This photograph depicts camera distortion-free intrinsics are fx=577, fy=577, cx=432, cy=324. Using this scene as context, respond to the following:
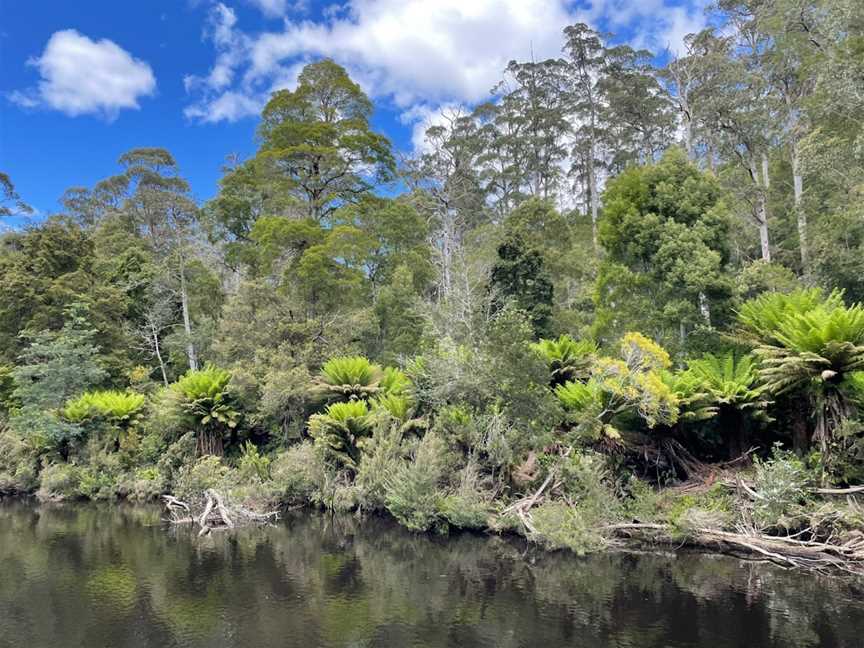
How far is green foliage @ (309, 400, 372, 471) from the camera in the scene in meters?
14.2

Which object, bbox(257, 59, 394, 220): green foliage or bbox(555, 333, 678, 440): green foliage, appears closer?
bbox(555, 333, 678, 440): green foliage

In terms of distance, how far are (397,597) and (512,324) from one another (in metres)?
5.27

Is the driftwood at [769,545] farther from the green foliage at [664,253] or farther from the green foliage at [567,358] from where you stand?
the green foliage at [664,253]

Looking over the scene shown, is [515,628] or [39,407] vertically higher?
[39,407]

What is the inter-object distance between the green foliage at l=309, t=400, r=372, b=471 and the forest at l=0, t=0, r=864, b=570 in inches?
2.3

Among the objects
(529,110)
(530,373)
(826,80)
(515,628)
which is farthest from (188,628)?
(529,110)

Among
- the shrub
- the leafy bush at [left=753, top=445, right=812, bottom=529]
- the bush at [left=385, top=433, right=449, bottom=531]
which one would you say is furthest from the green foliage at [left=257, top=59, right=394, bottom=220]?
the leafy bush at [left=753, top=445, right=812, bottom=529]

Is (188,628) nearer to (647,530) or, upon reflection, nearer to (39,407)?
(647,530)

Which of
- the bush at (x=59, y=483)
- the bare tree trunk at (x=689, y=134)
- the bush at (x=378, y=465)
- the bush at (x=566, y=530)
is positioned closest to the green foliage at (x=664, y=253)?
the bush at (x=566, y=530)

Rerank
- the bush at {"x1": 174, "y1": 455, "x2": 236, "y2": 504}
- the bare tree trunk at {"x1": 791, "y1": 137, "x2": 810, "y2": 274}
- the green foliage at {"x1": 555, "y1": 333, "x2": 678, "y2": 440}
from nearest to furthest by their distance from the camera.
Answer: the green foliage at {"x1": 555, "y1": 333, "x2": 678, "y2": 440}, the bush at {"x1": 174, "y1": 455, "x2": 236, "y2": 504}, the bare tree trunk at {"x1": 791, "y1": 137, "x2": 810, "y2": 274}

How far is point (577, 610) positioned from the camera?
7918 mm

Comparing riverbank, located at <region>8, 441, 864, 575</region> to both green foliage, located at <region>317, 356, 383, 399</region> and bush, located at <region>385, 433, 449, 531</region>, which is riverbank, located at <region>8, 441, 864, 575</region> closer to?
bush, located at <region>385, 433, 449, 531</region>

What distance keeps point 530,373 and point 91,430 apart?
14.4 meters

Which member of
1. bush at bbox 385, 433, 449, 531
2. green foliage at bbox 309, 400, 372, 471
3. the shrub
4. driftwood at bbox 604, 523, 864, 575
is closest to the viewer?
driftwood at bbox 604, 523, 864, 575
